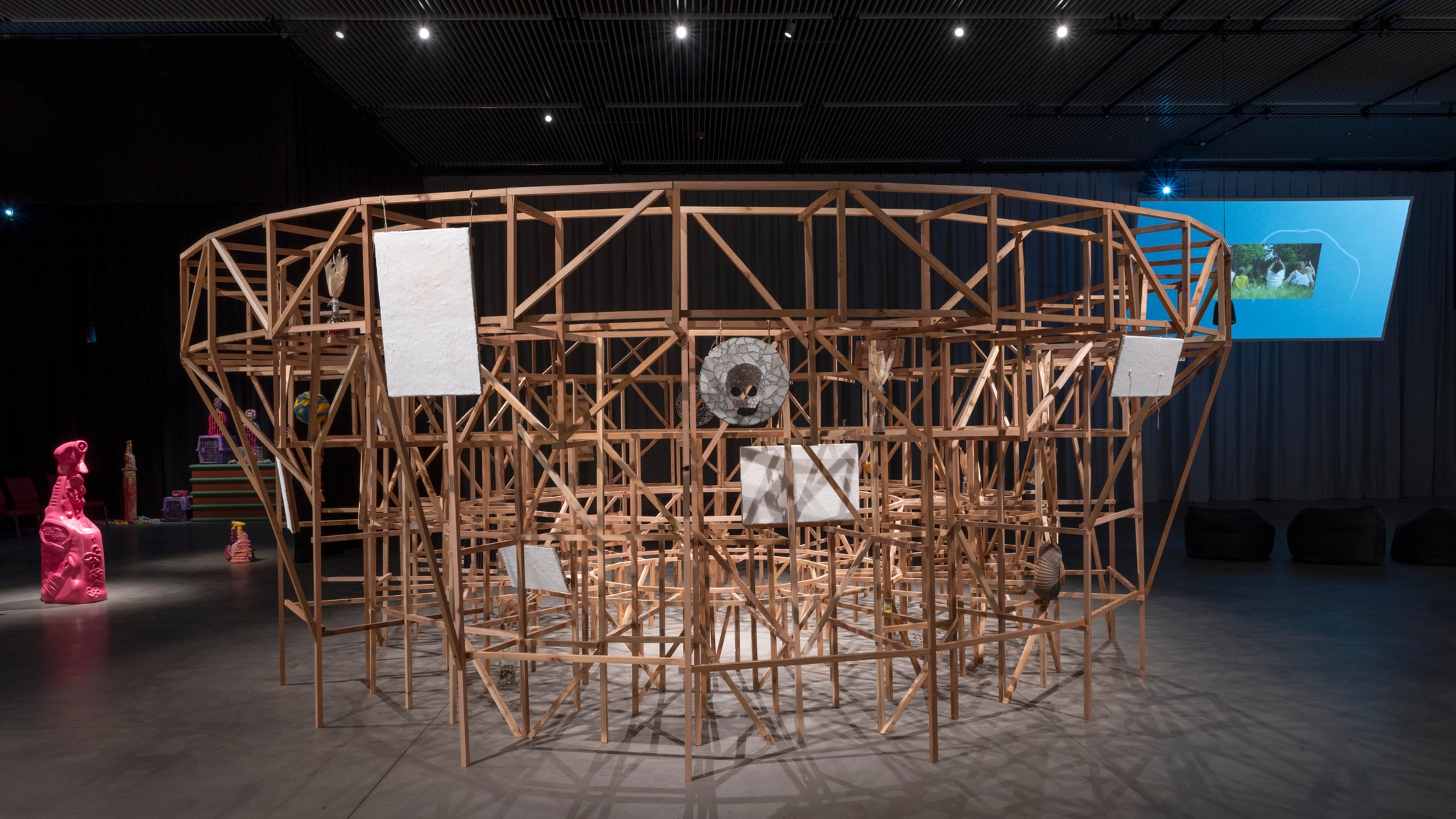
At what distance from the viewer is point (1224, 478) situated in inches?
854

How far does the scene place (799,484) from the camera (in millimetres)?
6609

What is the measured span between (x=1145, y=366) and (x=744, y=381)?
321 centimetres

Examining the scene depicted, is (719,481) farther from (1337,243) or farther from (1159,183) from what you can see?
(1337,243)

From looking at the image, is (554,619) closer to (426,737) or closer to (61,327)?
(426,737)

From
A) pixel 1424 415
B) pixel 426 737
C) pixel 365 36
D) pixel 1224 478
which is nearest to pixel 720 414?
pixel 426 737

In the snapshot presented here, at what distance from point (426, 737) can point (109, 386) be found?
62.6ft

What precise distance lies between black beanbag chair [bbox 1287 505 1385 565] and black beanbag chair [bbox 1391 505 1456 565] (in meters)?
0.49

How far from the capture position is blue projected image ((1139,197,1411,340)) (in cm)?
1906

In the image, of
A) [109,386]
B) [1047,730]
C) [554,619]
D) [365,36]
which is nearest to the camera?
[1047,730]

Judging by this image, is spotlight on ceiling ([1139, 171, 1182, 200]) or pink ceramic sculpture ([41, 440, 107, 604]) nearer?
pink ceramic sculpture ([41, 440, 107, 604])

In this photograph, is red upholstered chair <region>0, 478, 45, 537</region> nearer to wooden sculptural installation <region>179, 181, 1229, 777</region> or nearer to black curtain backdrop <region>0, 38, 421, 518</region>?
black curtain backdrop <region>0, 38, 421, 518</region>

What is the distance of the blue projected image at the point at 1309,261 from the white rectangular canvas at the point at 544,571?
51.5ft

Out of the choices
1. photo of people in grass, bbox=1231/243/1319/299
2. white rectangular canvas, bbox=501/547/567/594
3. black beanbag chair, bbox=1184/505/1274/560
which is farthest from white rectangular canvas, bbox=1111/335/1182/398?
photo of people in grass, bbox=1231/243/1319/299

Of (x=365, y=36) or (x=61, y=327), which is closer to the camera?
(x=365, y=36)
